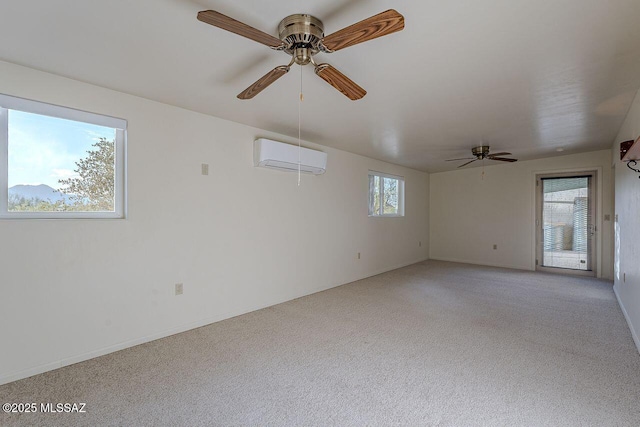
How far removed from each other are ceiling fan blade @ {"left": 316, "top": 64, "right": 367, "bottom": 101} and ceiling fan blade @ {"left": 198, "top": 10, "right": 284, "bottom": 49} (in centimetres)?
29

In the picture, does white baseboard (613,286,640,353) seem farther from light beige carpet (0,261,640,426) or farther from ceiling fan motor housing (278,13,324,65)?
ceiling fan motor housing (278,13,324,65)

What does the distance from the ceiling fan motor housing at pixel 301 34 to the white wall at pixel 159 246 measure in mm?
1831

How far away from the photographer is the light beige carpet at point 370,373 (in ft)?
5.89

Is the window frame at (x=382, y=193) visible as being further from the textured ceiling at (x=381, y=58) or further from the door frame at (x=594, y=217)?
the door frame at (x=594, y=217)

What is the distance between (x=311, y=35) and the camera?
5.42 ft

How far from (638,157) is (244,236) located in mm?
3727

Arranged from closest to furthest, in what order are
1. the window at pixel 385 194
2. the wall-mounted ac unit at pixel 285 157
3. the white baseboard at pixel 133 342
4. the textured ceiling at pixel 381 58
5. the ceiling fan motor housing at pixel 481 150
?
the textured ceiling at pixel 381 58
the white baseboard at pixel 133 342
the wall-mounted ac unit at pixel 285 157
the ceiling fan motor housing at pixel 481 150
the window at pixel 385 194

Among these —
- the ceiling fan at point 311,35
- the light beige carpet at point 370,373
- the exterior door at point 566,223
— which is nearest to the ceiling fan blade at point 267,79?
the ceiling fan at point 311,35

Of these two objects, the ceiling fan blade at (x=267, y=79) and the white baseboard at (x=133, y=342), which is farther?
the white baseboard at (x=133, y=342)

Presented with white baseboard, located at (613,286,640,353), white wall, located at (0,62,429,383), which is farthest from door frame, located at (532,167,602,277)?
white wall, located at (0,62,429,383)

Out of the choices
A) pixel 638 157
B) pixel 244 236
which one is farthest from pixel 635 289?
pixel 244 236

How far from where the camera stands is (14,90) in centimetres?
217

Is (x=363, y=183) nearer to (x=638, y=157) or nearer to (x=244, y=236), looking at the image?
(x=244, y=236)

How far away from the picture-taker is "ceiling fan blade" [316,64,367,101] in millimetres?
1736
